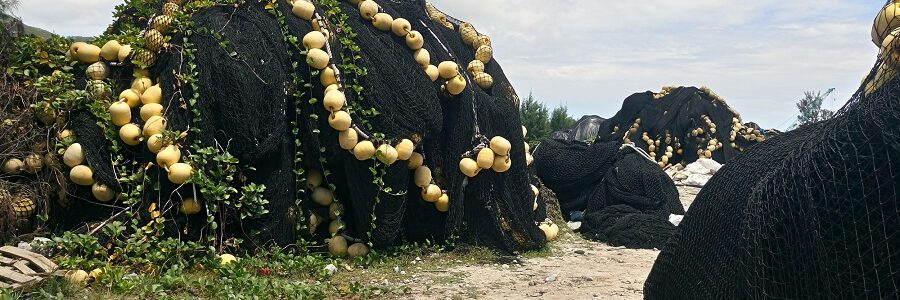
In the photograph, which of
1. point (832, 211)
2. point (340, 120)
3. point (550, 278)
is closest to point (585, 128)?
point (550, 278)

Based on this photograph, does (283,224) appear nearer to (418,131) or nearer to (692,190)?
(418,131)

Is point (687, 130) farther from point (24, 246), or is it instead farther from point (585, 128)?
point (24, 246)

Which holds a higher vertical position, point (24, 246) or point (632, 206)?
point (632, 206)

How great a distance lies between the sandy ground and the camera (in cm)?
563

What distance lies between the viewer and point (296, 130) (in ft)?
20.8

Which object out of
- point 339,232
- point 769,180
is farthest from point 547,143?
point 769,180

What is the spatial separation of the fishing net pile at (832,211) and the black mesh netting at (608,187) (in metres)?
5.56

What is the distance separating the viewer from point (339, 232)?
6656 millimetres

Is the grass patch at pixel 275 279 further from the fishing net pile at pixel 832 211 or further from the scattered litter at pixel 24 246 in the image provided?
the fishing net pile at pixel 832 211

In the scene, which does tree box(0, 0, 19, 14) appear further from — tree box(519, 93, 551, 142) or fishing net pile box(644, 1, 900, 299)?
tree box(519, 93, 551, 142)

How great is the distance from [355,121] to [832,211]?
4.50 meters

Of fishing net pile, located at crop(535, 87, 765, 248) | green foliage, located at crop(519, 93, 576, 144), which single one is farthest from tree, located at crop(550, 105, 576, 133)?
fishing net pile, located at crop(535, 87, 765, 248)

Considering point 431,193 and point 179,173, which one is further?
point 431,193

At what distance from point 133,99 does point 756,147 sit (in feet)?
14.9
